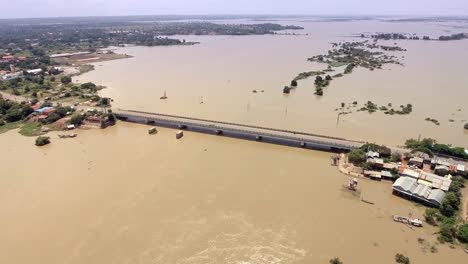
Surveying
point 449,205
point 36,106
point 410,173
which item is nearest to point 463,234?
point 449,205

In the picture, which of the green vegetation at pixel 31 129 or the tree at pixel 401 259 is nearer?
the tree at pixel 401 259

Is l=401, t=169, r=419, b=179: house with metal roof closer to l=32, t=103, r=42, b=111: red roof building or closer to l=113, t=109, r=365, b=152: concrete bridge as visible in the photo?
l=113, t=109, r=365, b=152: concrete bridge

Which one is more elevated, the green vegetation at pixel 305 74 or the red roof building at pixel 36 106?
the green vegetation at pixel 305 74

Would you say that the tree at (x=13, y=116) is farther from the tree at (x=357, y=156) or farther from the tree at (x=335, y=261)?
the tree at (x=335, y=261)

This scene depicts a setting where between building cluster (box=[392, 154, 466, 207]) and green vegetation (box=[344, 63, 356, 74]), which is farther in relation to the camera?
green vegetation (box=[344, 63, 356, 74])

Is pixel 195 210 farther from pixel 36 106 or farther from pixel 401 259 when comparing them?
pixel 36 106

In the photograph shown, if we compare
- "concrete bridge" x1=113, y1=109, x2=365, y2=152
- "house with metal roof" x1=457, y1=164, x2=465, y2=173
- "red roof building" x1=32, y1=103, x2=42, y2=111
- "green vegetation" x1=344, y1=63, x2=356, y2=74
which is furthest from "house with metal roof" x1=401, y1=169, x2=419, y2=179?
"red roof building" x1=32, y1=103, x2=42, y2=111

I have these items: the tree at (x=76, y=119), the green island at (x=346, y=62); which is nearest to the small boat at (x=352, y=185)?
the green island at (x=346, y=62)
